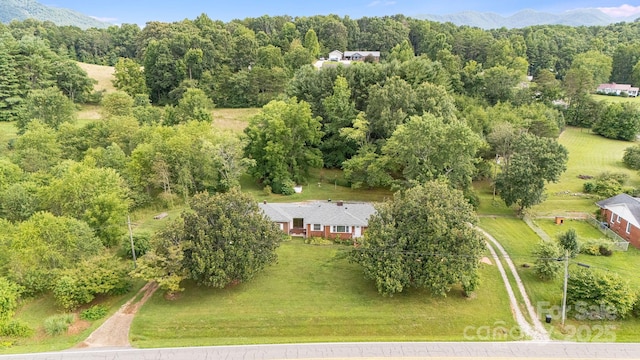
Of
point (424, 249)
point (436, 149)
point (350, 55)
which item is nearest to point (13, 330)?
point (424, 249)

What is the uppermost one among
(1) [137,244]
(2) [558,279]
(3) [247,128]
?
(3) [247,128]

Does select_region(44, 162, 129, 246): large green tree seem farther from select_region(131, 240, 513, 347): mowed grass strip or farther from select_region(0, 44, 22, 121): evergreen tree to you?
select_region(0, 44, 22, 121): evergreen tree

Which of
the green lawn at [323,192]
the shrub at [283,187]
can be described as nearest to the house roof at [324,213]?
the green lawn at [323,192]

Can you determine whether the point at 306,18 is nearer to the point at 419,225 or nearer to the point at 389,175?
the point at 389,175

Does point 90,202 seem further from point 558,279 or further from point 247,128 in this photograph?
point 558,279

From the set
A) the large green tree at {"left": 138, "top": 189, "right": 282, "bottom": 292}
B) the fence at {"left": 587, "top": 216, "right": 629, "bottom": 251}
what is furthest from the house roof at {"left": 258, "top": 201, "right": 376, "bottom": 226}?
the fence at {"left": 587, "top": 216, "right": 629, "bottom": 251}

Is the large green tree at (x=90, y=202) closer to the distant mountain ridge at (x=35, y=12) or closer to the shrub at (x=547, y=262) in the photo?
the shrub at (x=547, y=262)

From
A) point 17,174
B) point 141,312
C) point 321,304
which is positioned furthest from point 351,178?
point 17,174
